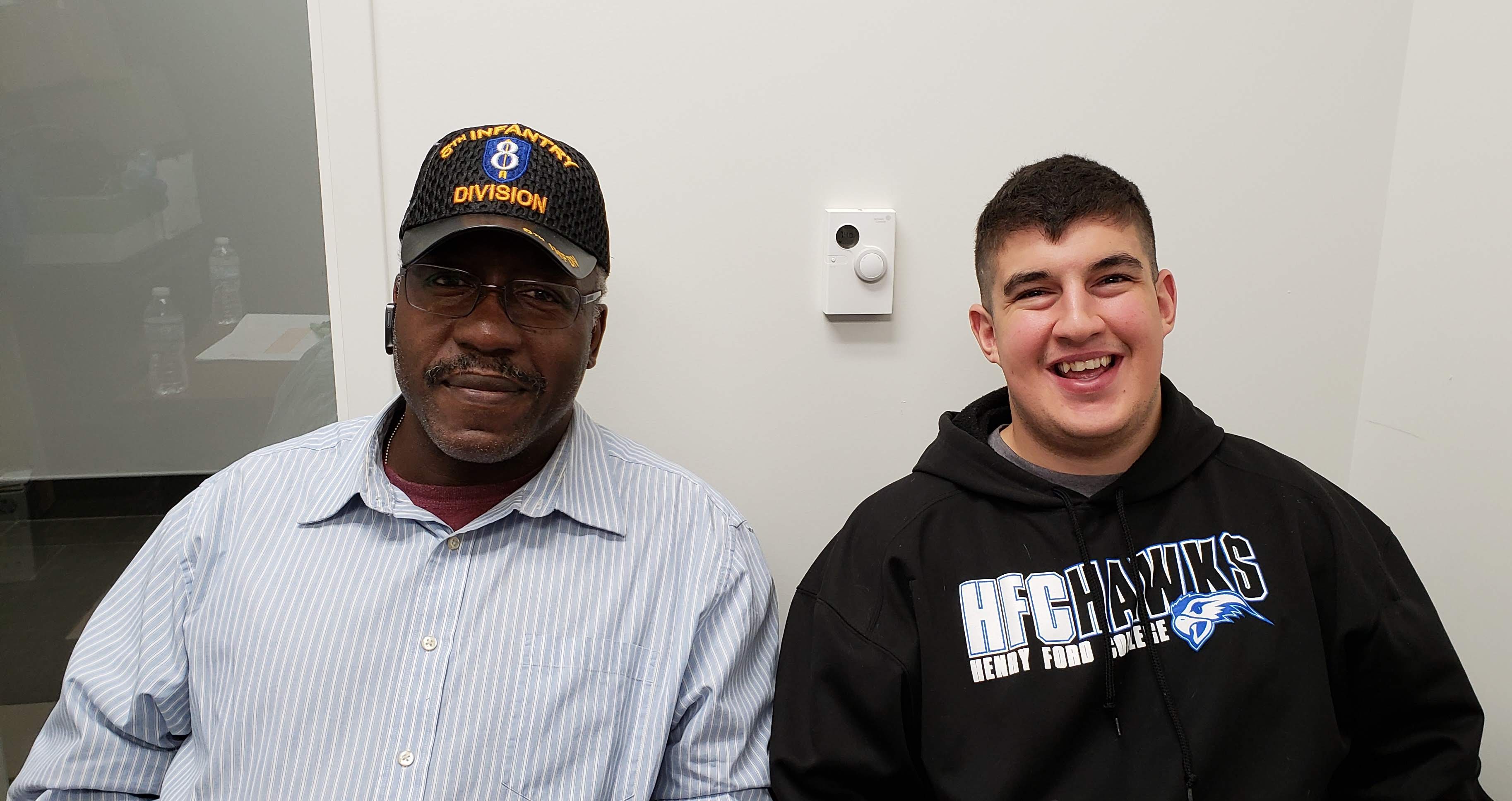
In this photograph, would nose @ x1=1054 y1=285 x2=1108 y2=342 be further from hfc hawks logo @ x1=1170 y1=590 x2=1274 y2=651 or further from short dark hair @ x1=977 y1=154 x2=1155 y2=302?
hfc hawks logo @ x1=1170 y1=590 x2=1274 y2=651

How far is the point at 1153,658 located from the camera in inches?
47.3

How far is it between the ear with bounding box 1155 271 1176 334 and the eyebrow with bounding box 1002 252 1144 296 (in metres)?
0.06

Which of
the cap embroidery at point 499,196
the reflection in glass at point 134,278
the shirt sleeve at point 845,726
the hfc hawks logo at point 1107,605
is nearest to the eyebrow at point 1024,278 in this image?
the hfc hawks logo at point 1107,605

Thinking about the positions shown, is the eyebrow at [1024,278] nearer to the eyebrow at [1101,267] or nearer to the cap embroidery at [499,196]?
the eyebrow at [1101,267]

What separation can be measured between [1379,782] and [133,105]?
180cm

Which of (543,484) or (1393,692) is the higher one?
(543,484)

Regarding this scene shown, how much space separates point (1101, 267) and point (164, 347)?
4.18ft

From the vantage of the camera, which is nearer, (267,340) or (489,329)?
(489,329)

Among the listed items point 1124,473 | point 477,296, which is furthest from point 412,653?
point 1124,473

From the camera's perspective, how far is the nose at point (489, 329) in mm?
1160

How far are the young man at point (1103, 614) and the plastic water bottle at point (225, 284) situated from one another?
0.91m

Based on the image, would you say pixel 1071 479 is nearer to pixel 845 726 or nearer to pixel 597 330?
pixel 845 726

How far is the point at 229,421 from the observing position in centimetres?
154

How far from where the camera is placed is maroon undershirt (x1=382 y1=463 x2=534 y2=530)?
1259 millimetres
